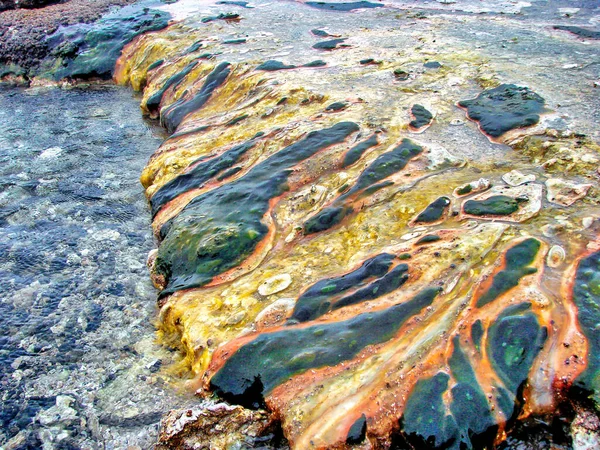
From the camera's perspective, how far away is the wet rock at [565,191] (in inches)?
165

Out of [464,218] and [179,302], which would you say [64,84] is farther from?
[464,218]

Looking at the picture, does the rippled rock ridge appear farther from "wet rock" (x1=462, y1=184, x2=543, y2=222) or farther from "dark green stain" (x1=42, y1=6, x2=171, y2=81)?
"dark green stain" (x1=42, y1=6, x2=171, y2=81)

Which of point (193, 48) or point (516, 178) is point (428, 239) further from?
point (193, 48)

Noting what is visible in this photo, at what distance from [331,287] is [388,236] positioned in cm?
75

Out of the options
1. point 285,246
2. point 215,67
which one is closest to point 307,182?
point 285,246

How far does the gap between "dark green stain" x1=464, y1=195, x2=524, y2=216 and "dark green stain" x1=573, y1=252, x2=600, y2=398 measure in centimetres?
76

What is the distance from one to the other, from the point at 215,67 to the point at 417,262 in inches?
218

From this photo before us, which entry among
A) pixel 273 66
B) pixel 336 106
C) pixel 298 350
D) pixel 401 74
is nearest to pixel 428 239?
pixel 298 350

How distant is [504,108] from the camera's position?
5.81m

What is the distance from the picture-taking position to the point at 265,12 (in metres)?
11.0

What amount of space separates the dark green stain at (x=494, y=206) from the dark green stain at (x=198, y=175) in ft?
8.75

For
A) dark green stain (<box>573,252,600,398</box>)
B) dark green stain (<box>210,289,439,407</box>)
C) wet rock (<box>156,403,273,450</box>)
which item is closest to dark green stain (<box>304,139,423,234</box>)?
dark green stain (<box>210,289,439,407</box>)

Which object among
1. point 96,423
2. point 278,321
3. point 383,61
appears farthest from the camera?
point 383,61

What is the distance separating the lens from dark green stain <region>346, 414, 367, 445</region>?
2889mm
